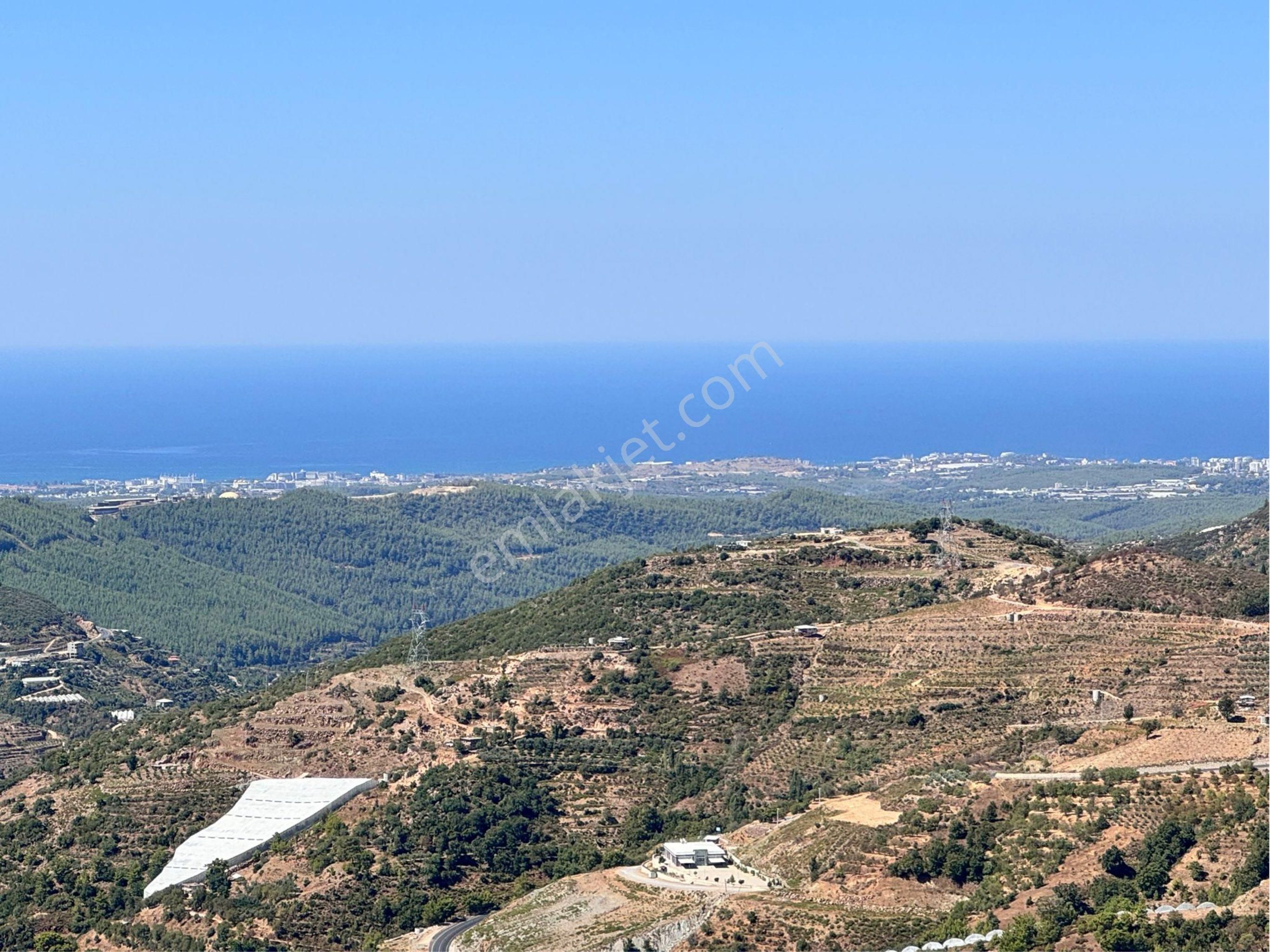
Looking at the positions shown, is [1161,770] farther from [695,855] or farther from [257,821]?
[257,821]

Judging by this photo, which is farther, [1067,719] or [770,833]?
[1067,719]

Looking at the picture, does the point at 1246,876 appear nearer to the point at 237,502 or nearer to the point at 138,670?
the point at 138,670

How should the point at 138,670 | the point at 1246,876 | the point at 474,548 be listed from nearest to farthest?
1. the point at 1246,876
2. the point at 138,670
3. the point at 474,548

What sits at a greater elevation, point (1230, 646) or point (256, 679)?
point (1230, 646)

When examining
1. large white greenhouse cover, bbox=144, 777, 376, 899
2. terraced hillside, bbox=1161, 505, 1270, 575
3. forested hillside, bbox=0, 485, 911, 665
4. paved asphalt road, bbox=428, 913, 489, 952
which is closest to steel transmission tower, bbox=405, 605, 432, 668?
large white greenhouse cover, bbox=144, 777, 376, 899

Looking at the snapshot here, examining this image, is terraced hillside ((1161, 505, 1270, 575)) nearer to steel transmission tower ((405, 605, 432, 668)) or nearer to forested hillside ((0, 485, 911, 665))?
steel transmission tower ((405, 605, 432, 668))

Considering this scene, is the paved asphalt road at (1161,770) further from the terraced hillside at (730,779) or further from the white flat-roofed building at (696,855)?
the white flat-roofed building at (696,855)

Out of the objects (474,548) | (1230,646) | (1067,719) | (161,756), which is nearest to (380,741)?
(161,756)
